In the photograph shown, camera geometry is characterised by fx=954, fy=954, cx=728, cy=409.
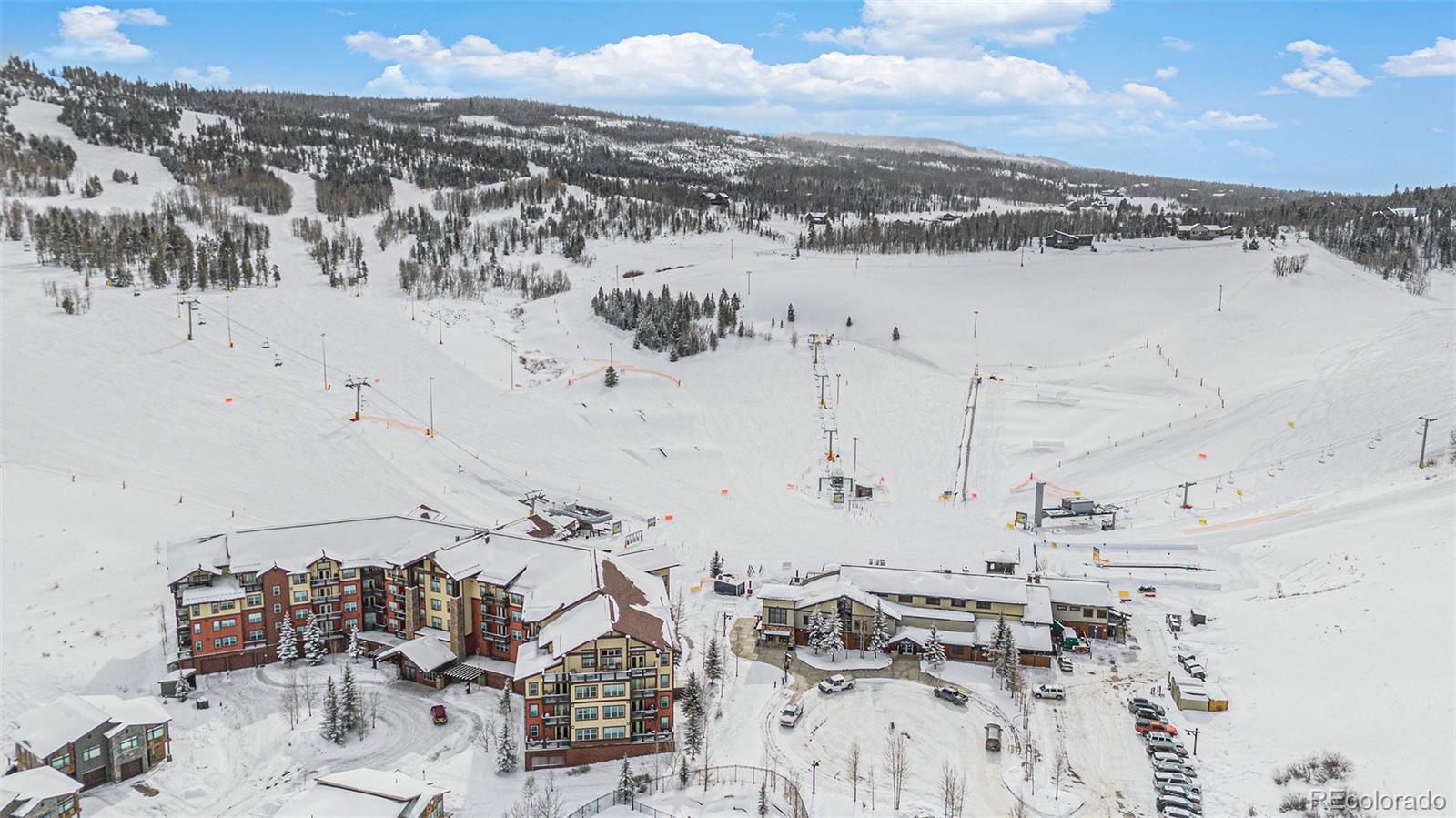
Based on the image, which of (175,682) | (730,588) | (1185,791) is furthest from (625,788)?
(175,682)

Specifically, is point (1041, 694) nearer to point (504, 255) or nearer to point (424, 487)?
point (424, 487)

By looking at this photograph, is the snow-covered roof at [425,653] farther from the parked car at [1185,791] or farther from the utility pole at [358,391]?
the utility pole at [358,391]

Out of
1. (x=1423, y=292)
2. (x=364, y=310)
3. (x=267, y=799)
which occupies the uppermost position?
(x=1423, y=292)

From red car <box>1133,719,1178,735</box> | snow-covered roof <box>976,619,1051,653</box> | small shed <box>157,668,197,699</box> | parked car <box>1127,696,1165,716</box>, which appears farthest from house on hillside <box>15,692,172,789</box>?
parked car <box>1127,696,1165,716</box>

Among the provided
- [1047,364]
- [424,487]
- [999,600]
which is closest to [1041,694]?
[999,600]

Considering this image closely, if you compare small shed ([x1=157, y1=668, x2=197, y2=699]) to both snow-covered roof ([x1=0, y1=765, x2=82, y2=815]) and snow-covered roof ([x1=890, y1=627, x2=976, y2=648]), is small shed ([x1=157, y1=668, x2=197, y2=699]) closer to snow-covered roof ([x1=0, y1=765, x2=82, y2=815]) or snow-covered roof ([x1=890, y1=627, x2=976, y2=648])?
snow-covered roof ([x1=0, y1=765, x2=82, y2=815])
